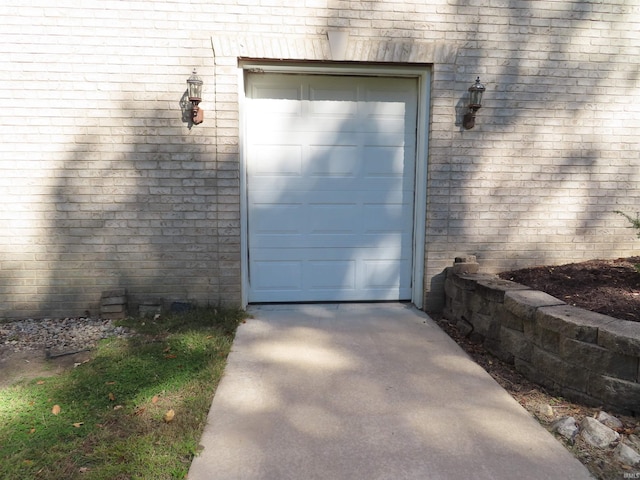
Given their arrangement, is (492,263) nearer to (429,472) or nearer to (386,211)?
(386,211)

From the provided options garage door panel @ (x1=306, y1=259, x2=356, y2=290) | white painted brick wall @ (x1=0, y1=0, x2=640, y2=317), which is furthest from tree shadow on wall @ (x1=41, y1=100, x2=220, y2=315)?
garage door panel @ (x1=306, y1=259, x2=356, y2=290)

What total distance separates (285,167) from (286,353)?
6.60 ft

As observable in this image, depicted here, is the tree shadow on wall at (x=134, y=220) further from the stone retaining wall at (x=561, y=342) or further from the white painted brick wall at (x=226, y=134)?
the stone retaining wall at (x=561, y=342)

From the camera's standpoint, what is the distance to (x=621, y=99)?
460 centimetres

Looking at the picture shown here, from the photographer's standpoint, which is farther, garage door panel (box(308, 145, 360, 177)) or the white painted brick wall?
garage door panel (box(308, 145, 360, 177))

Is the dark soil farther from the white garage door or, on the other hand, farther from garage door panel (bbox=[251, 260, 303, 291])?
garage door panel (bbox=[251, 260, 303, 291])

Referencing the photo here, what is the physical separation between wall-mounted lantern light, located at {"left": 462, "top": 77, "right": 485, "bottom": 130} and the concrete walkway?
2.17 m

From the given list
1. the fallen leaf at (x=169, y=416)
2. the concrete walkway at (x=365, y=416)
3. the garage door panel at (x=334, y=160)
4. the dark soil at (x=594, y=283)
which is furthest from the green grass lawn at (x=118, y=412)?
the dark soil at (x=594, y=283)

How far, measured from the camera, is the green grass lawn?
85.5 inches

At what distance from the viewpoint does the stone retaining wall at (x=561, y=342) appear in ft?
8.68

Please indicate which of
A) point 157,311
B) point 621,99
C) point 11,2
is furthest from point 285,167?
point 621,99

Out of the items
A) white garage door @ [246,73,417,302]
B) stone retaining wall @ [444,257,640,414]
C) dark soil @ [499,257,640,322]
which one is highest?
white garage door @ [246,73,417,302]

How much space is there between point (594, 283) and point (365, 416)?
2.70 m

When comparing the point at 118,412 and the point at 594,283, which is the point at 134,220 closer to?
the point at 118,412
